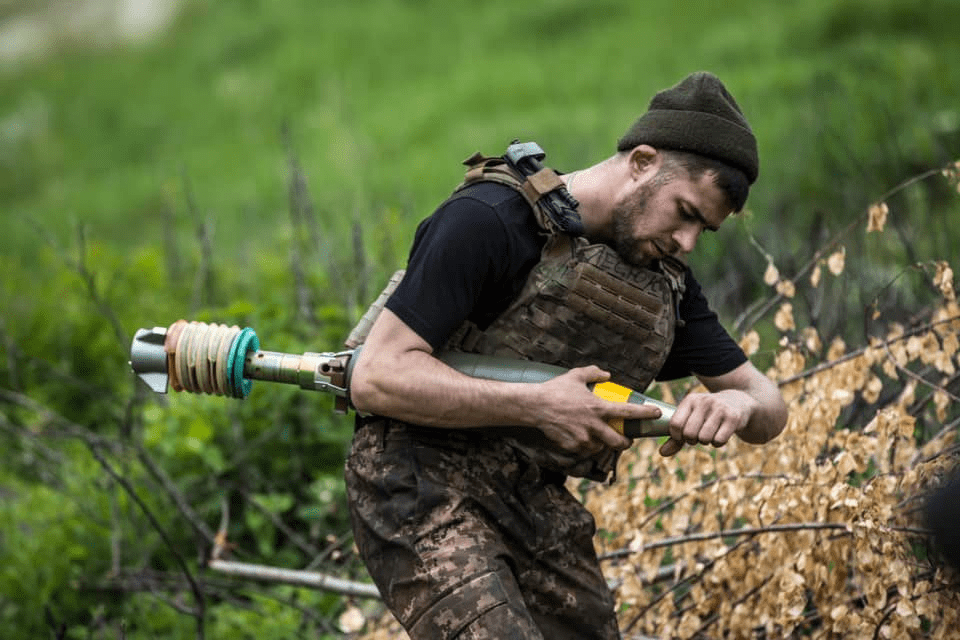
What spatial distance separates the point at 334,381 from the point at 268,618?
2.14 metres

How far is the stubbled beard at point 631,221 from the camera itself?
332 centimetres

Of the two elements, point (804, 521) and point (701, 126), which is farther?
point (804, 521)

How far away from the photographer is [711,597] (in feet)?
13.8

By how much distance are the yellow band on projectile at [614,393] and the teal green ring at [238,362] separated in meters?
0.82

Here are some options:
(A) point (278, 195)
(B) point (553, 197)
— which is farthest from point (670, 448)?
(A) point (278, 195)

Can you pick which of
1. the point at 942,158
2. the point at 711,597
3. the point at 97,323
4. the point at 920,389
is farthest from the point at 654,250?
the point at 97,323

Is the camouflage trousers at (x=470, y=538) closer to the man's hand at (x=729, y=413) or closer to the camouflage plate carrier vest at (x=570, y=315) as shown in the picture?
the camouflage plate carrier vest at (x=570, y=315)

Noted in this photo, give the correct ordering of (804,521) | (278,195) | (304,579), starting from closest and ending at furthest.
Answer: (804,521) → (304,579) → (278,195)

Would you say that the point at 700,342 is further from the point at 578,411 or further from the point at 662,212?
the point at 578,411

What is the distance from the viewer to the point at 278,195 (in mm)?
11969

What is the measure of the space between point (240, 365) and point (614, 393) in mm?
893

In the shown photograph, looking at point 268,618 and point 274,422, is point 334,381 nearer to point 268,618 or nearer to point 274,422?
point 268,618

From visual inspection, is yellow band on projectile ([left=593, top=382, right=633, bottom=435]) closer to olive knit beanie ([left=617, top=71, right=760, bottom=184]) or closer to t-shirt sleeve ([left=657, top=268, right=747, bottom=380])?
t-shirt sleeve ([left=657, top=268, right=747, bottom=380])

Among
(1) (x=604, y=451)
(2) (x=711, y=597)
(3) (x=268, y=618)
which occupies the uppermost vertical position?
(1) (x=604, y=451)
